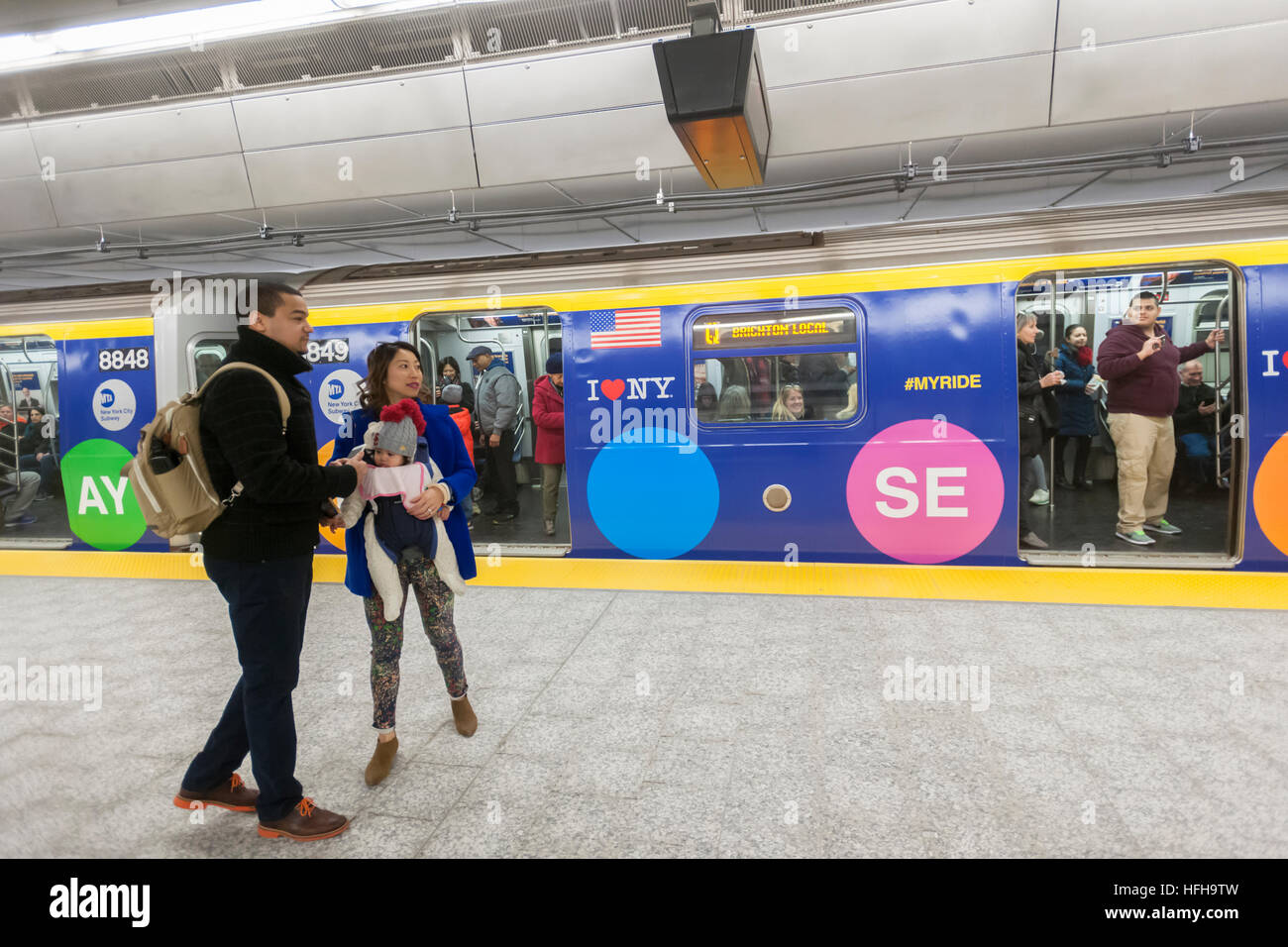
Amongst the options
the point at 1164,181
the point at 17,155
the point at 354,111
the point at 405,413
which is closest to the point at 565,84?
the point at 354,111

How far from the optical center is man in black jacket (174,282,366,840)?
2145 millimetres

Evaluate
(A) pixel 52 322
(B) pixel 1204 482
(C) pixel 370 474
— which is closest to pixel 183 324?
(A) pixel 52 322

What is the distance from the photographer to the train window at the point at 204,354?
5961mm

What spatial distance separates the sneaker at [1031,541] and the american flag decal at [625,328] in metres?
2.96

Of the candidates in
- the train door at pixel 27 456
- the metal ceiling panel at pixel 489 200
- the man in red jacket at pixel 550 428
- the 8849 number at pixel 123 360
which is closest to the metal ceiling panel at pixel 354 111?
the metal ceiling panel at pixel 489 200

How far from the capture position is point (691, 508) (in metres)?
5.00

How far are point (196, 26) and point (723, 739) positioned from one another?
4624 mm

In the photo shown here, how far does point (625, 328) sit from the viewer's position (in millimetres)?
5039

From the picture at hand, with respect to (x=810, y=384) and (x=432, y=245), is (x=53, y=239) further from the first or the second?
(x=810, y=384)

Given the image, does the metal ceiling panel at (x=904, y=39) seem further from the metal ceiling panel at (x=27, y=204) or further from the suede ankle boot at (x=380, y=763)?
the metal ceiling panel at (x=27, y=204)

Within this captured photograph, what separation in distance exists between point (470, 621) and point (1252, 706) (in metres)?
4.03

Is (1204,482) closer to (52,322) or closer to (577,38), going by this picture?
(577,38)

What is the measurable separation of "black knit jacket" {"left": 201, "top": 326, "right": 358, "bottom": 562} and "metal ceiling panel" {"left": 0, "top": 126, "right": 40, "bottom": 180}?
20.0ft

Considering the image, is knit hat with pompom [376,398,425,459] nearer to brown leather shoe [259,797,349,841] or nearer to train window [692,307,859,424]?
brown leather shoe [259,797,349,841]
